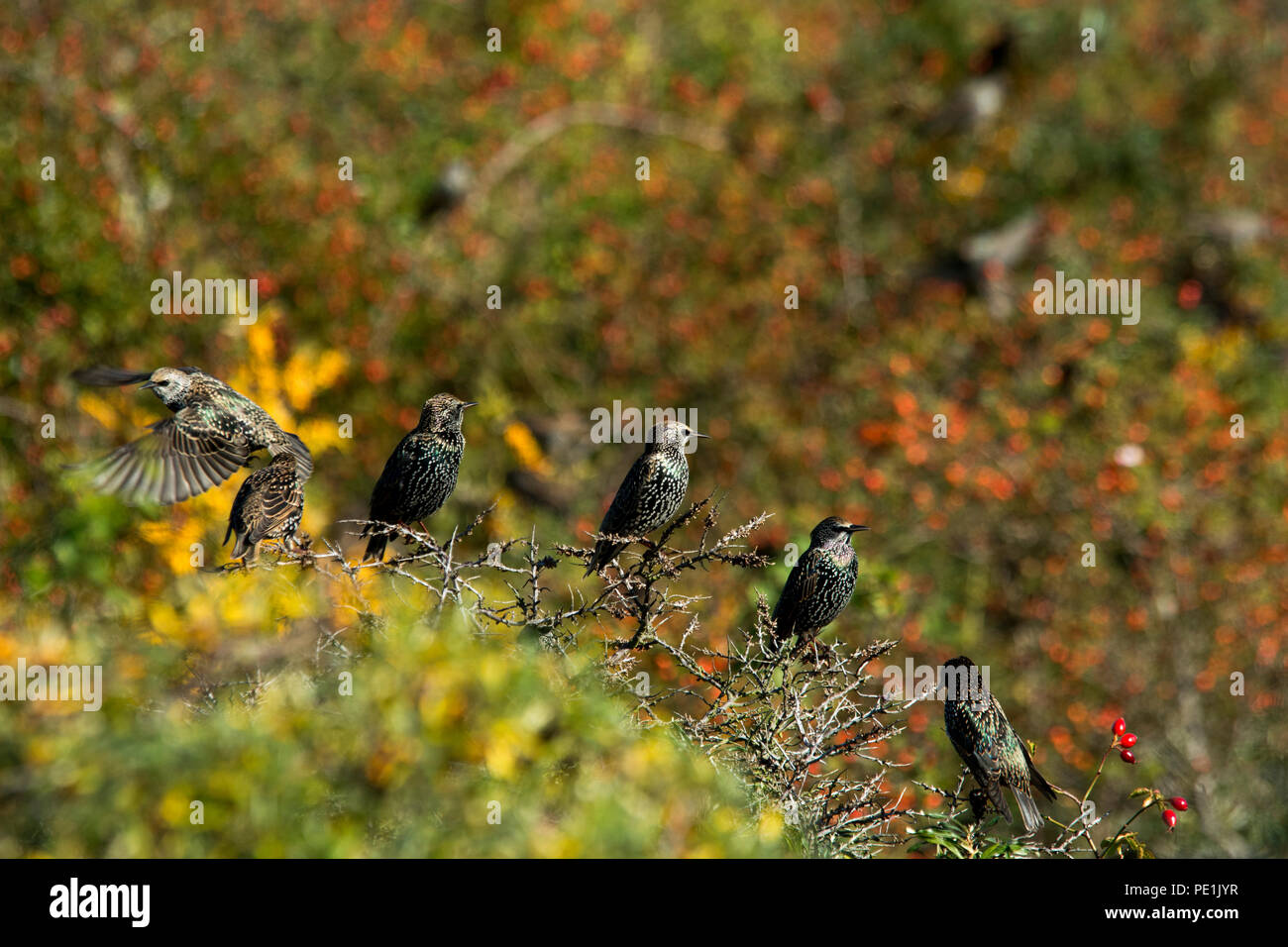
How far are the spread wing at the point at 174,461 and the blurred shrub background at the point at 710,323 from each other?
1.09 ft

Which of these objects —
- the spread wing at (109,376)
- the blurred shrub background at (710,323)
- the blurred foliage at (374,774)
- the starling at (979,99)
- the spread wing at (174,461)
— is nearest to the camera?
the blurred foliage at (374,774)

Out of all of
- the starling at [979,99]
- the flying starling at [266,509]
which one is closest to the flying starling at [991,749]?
the flying starling at [266,509]

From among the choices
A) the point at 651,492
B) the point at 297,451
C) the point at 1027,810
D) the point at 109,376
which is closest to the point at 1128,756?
the point at 1027,810

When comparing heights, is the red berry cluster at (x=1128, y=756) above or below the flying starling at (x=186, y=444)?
below

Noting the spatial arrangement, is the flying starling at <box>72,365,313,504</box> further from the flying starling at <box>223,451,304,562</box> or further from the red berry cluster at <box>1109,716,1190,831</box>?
the red berry cluster at <box>1109,716,1190,831</box>

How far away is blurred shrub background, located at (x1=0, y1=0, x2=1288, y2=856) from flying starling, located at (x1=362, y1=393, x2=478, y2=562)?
468 mm

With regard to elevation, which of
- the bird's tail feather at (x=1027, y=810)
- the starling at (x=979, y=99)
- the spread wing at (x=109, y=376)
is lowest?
the bird's tail feather at (x=1027, y=810)

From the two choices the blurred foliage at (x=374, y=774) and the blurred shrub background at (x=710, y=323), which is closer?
the blurred foliage at (x=374, y=774)

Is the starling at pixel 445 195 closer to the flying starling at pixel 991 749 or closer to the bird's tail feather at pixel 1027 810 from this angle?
the flying starling at pixel 991 749

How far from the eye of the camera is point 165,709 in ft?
8.19

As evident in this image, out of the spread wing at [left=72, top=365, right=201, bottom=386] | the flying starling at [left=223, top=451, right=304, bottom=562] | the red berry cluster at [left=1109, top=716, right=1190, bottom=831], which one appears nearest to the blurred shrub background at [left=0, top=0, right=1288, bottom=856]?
the flying starling at [left=223, top=451, right=304, bottom=562]

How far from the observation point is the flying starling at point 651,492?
3904 mm

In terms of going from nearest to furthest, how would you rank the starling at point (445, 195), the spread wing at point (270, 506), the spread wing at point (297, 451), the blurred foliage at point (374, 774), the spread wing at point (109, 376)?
1. the blurred foliage at point (374, 774)
2. the spread wing at point (270, 506)
3. the spread wing at point (297, 451)
4. the spread wing at point (109, 376)
5. the starling at point (445, 195)

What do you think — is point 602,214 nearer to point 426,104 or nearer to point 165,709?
point 426,104
